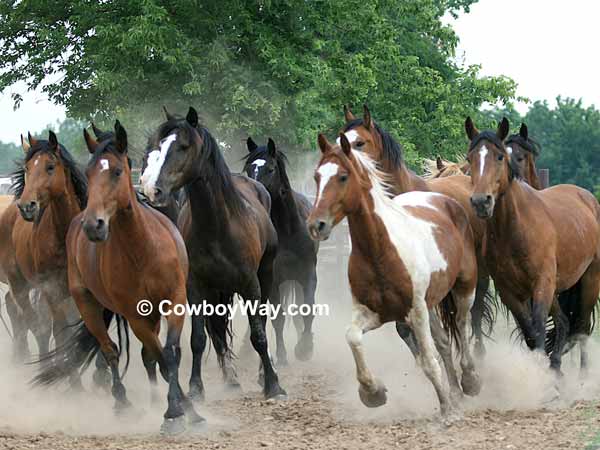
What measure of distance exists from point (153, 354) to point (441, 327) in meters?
2.10

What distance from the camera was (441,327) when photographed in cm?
Result: 704

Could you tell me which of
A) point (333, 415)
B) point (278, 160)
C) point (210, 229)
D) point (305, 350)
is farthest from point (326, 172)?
point (305, 350)

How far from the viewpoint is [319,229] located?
233 inches

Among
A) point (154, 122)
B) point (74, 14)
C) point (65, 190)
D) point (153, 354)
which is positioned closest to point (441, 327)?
point (153, 354)

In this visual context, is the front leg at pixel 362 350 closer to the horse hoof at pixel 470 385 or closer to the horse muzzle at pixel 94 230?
the horse hoof at pixel 470 385

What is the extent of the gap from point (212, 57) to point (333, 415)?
11.1m

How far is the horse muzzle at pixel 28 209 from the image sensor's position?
24.6ft

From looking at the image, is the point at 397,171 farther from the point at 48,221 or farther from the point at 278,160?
the point at 48,221

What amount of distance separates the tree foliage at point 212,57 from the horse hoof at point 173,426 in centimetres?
1088

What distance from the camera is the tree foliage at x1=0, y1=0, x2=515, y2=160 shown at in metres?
17.1

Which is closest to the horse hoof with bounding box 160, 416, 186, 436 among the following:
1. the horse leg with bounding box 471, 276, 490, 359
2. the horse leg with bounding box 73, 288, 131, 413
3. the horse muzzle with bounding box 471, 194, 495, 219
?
the horse leg with bounding box 73, 288, 131, 413

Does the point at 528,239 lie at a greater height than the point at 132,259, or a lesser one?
greater

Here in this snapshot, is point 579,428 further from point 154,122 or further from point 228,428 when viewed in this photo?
point 154,122

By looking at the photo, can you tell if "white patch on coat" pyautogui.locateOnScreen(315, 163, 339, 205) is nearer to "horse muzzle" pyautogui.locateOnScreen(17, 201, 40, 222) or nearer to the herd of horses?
the herd of horses
